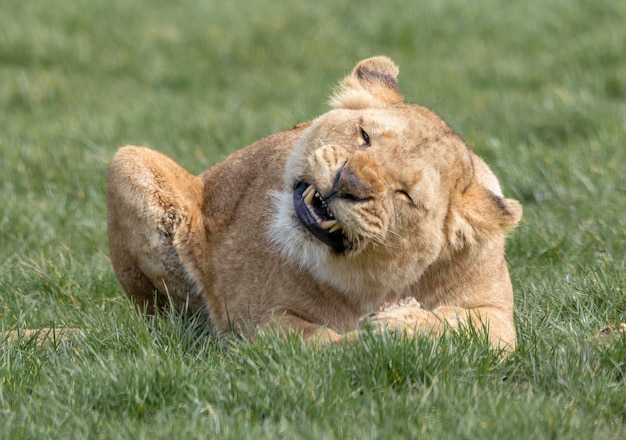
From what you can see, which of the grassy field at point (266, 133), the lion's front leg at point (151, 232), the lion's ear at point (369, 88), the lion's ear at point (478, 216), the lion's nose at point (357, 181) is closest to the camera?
the grassy field at point (266, 133)

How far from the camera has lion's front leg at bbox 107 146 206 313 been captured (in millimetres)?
5508

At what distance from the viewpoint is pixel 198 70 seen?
11.4 m

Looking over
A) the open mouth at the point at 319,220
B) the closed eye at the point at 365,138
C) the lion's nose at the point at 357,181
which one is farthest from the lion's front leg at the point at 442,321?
the closed eye at the point at 365,138

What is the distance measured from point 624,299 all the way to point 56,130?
5.74m

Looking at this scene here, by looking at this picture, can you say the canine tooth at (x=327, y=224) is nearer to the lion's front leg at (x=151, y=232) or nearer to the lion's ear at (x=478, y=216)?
the lion's ear at (x=478, y=216)

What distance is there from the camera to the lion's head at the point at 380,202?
14.0ft

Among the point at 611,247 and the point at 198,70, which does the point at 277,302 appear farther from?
the point at 198,70

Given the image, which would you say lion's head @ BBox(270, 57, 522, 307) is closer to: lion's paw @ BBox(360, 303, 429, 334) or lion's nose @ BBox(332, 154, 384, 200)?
lion's nose @ BBox(332, 154, 384, 200)

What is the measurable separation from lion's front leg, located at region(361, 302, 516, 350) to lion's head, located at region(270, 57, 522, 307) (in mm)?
215

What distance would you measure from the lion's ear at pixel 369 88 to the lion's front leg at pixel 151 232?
1007mm

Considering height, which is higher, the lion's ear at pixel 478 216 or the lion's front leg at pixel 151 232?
the lion's ear at pixel 478 216

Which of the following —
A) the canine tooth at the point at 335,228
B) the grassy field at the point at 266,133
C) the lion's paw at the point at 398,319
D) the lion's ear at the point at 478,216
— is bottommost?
the grassy field at the point at 266,133

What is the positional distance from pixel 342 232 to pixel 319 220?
114 mm

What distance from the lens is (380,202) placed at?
4293mm
